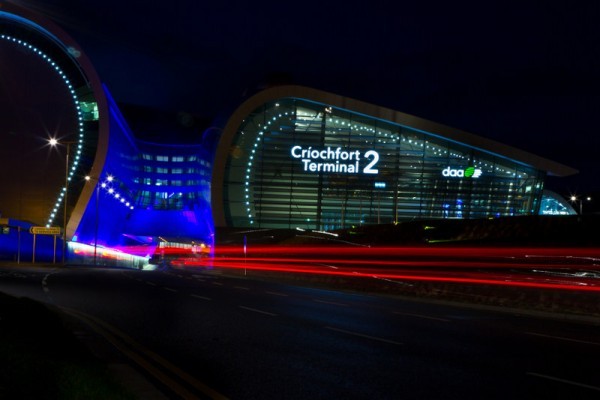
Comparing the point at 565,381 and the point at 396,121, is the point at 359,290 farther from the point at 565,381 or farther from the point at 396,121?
the point at 396,121

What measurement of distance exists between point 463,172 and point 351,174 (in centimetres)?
897

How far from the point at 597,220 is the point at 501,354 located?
17.2 meters

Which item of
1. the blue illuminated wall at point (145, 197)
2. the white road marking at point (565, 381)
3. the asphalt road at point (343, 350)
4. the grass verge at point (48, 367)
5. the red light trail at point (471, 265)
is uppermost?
the blue illuminated wall at point (145, 197)

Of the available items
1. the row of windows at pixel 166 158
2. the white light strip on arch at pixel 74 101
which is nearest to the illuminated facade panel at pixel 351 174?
the white light strip on arch at pixel 74 101

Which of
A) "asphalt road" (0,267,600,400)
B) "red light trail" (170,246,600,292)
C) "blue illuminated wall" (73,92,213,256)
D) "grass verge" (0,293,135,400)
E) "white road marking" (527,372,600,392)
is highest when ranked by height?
"blue illuminated wall" (73,92,213,256)

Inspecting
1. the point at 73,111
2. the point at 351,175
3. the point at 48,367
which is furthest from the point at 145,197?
the point at 48,367

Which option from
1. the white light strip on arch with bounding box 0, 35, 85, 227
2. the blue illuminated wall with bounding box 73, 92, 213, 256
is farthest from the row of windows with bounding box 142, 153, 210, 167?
the white light strip on arch with bounding box 0, 35, 85, 227

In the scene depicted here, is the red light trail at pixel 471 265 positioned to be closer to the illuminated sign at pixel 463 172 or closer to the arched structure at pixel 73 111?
the illuminated sign at pixel 463 172

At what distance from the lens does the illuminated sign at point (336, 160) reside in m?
56.2

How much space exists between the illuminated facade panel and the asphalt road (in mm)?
37077

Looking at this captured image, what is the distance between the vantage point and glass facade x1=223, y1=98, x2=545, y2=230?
56531 mm

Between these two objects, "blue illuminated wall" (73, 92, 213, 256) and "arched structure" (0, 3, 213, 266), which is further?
"blue illuminated wall" (73, 92, 213, 256)

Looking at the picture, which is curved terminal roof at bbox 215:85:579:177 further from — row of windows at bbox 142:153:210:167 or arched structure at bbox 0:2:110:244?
row of windows at bbox 142:153:210:167

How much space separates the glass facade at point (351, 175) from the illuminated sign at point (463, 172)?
8 centimetres
